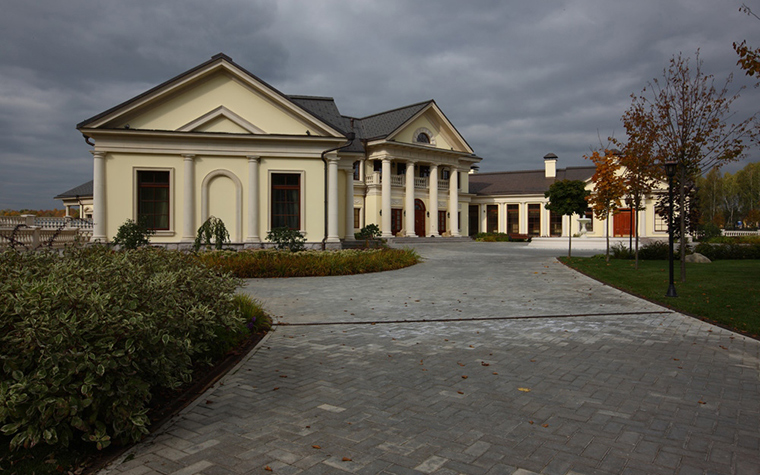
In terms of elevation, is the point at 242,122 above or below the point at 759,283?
above

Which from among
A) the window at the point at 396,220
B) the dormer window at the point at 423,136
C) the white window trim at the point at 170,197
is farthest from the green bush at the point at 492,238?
the white window trim at the point at 170,197

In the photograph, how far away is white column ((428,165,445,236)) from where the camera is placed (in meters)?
38.6

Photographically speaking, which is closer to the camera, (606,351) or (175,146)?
(606,351)

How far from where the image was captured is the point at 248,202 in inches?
816

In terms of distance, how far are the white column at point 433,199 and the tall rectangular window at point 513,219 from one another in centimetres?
1245

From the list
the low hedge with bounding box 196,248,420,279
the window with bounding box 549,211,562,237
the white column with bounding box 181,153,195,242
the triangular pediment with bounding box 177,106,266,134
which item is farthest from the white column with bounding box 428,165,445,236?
the low hedge with bounding box 196,248,420,279

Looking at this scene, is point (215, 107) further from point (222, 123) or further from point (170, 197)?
point (170, 197)

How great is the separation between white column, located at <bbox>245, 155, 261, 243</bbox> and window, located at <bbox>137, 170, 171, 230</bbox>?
11.3 ft

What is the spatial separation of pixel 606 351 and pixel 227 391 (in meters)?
4.68

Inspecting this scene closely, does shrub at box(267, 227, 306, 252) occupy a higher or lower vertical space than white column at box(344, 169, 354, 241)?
lower

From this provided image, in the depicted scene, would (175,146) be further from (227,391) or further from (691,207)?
(691,207)

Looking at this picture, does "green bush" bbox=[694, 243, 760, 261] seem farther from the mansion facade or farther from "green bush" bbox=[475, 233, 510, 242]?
"green bush" bbox=[475, 233, 510, 242]

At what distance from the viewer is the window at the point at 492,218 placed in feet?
160

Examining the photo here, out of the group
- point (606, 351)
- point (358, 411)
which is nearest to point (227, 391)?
point (358, 411)
